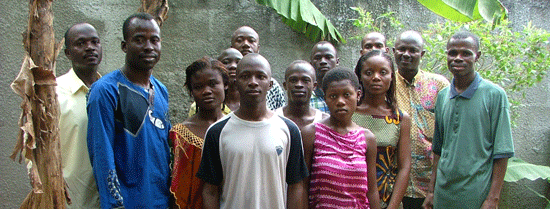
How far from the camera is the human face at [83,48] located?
3.48m

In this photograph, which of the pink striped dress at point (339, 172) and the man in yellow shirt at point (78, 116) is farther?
the man in yellow shirt at point (78, 116)

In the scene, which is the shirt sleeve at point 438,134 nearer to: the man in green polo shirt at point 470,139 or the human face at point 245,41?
the man in green polo shirt at point 470,139

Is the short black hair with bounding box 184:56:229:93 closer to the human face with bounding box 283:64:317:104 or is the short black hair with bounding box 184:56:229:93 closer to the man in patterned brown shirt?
the human face with bounding box 283:64:317:104

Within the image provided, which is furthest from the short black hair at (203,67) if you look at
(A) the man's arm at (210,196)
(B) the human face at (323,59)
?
(B) the human face at (323,59)

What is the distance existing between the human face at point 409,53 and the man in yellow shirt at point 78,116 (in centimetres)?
225

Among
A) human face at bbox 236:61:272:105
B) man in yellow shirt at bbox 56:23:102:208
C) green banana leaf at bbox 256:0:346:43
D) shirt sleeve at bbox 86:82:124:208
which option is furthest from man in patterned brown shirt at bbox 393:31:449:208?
man in yellow shirt at bbox 56:23:102:208

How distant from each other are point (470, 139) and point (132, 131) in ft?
6.87

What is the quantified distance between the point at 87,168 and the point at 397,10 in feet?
12.7

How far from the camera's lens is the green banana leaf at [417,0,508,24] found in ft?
12.9

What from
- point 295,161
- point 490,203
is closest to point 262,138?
point 295,161

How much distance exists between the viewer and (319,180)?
2.85 metres

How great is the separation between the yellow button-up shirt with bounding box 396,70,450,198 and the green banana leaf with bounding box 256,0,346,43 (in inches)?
49.2

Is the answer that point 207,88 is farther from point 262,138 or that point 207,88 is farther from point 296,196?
point 296,196

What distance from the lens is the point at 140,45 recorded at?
285 centimetres
